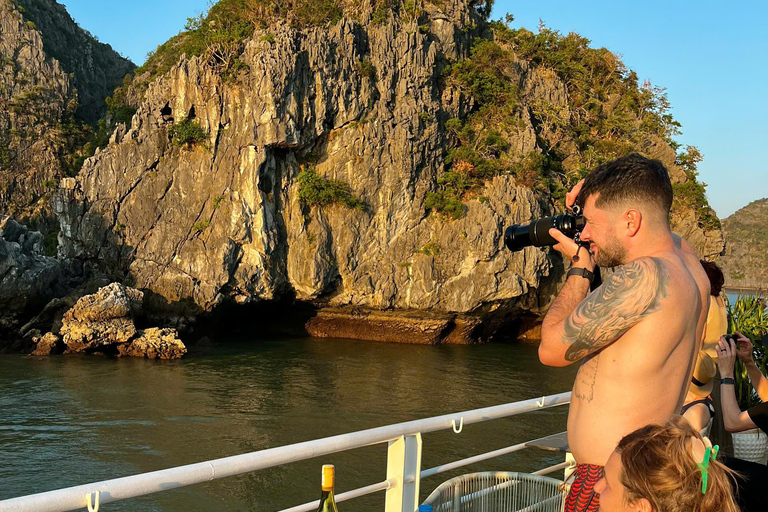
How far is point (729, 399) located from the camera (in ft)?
10.8

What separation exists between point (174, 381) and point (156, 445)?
518 centimetres

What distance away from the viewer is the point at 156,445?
39.6 feet

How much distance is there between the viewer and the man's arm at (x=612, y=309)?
184cm

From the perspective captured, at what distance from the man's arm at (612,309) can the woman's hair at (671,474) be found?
51 cm

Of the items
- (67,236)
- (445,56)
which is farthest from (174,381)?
(445,56)

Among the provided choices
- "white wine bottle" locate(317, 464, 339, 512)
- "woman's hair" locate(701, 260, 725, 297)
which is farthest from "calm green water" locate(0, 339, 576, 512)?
"white wine bottle" locate(317, 464, 339, 512)

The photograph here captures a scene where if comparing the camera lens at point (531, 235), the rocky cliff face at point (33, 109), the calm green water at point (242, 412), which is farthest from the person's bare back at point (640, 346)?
the rocky cliff face at point (33, 109)

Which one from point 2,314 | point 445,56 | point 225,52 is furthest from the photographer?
point 445,56

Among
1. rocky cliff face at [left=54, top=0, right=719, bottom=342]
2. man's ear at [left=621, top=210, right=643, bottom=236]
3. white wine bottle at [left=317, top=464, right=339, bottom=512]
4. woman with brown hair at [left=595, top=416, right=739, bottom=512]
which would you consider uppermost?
rocky cliff face at [left=54, top=0, right=719, bottom=342]

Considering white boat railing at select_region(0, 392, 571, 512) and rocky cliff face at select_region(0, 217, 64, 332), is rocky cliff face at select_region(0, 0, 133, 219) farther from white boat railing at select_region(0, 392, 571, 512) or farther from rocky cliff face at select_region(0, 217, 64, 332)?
white boat railing at select_region(0, 392, 571, 512)

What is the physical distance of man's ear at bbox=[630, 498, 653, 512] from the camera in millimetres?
1312

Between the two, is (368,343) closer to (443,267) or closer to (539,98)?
(443,267)

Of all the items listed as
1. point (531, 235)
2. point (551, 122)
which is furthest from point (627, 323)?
point (551, 122)

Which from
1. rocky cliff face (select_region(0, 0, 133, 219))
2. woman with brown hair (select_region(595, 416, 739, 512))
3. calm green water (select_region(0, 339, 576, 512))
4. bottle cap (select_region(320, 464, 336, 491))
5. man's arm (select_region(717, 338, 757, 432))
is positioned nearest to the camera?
woman with brown hair (select_region(595, 416, 739, 512))
